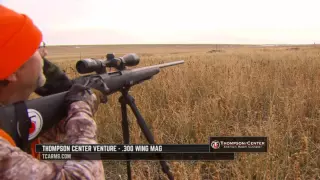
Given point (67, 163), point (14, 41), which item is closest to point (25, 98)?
point (14, 41)

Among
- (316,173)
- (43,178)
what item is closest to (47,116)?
(43,178)


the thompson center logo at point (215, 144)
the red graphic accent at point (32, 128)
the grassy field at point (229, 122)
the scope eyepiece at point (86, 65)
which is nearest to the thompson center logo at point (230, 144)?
the thompson center logo at point (215, 144)

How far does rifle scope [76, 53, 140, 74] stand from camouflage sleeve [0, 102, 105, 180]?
54cm

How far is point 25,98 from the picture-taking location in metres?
1.45

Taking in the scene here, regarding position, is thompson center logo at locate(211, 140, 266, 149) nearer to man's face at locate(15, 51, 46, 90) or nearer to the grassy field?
the grassy field

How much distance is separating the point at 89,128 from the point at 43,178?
301 millimetres

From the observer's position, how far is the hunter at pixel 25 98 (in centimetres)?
108

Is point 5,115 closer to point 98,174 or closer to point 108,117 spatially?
point 98,174

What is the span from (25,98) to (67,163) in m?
0.48

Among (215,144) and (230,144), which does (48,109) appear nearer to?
(215,144)

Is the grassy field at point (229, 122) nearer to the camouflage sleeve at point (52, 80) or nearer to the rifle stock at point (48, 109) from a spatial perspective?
the rifle stock at point (48, 109)

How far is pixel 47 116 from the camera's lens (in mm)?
1409

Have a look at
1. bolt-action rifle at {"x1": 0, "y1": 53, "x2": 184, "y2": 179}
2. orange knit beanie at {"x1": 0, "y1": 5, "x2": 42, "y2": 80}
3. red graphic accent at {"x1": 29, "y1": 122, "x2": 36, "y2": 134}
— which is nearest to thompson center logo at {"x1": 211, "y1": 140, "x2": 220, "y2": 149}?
bolt-action rifle at {"x1": 0, "y1": 53, "x2": 184, "y2": 179}

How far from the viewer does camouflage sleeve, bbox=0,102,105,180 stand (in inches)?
41.8
